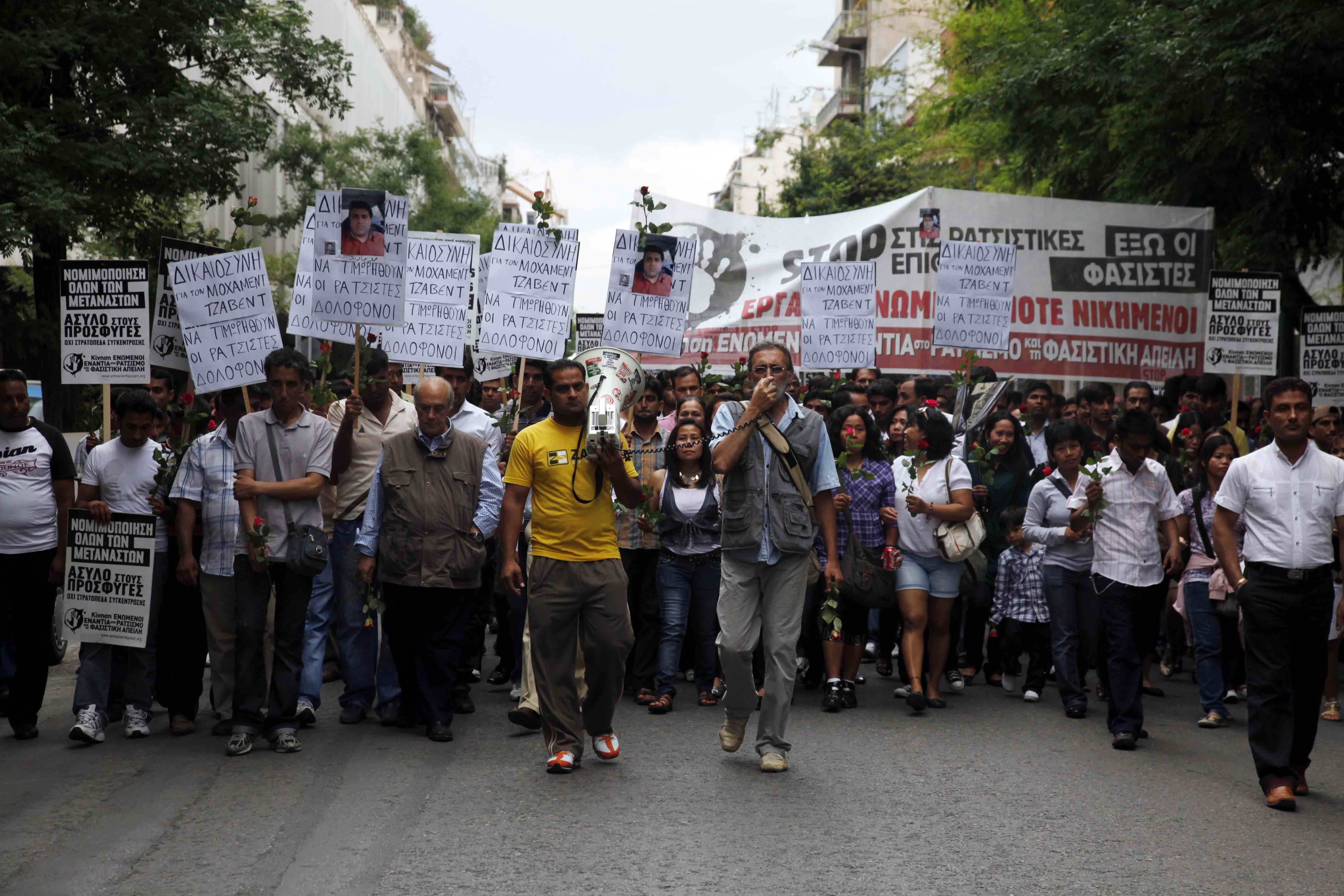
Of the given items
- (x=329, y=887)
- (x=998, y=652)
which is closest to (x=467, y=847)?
(x=329, y=887)

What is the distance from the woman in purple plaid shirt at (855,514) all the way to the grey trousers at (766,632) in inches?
71.5

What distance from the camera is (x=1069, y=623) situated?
9.13m

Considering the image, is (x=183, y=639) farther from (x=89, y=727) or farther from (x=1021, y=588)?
(x=1021, y=588)

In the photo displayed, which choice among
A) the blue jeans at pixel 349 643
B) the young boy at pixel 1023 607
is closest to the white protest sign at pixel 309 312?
the blue jeans at pixel 349 643

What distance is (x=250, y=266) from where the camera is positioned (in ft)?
29.8

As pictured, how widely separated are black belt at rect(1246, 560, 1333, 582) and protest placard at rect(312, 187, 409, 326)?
5.64m

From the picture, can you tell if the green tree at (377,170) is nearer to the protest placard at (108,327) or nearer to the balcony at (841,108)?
the balcony at (841,108)

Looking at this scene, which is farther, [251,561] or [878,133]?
[878,133]

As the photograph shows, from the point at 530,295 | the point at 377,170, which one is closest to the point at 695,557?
the point at 530,295

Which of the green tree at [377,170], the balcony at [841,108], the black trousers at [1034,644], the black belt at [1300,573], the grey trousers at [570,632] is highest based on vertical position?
the balcony at [841,108]

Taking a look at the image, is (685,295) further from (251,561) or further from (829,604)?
(251,561)

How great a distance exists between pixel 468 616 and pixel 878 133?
40959mm

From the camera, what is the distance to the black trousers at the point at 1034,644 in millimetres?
9898

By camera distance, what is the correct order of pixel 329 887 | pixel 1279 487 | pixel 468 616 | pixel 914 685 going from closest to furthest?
pixel 329 887, pixel 1279 487, pixel 468 616, pixel 914 685
